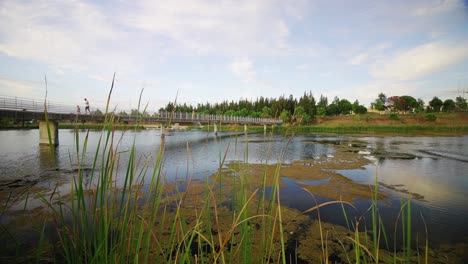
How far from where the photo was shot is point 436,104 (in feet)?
286

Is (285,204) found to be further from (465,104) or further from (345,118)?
(465,104)

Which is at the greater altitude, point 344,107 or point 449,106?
point 344,107

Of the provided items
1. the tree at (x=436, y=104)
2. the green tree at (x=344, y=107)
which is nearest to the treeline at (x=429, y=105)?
the tree at (x=436, y=104)

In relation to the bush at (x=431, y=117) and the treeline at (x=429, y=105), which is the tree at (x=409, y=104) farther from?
the bush at (x=431, y=117)

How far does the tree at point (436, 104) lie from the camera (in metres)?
86.3

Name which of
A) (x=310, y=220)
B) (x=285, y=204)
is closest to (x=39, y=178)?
(x=285, y=204)

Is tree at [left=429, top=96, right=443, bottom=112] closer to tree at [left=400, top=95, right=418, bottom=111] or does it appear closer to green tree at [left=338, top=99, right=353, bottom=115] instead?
tree at [left=400, top=95, right=418, bottom=111]

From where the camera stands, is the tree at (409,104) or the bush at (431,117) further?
the tree at (409,104)

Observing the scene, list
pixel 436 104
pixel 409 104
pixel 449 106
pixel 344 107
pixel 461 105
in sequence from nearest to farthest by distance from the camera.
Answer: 1. pixel 461 105
2. pixel 449 106
3. pixel 436 104
4. pixel 409 104
5. pixel 344 107

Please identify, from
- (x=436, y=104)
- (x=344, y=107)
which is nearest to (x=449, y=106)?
(x=436, y=104)

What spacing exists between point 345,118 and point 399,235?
Result: 89988 millimetres

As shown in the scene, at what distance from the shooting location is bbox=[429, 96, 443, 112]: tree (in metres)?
86.3

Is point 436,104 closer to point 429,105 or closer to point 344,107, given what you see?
point 429,105

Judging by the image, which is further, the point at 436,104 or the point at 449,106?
the point at 436,104
